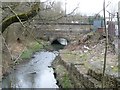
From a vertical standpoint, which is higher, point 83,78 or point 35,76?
point 83,78

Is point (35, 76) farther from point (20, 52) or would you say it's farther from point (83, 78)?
point (20, 52)

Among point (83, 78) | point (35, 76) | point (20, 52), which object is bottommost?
point (35, 76)

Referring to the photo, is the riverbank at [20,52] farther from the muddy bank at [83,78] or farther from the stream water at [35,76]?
the muddy bank at [83,78]

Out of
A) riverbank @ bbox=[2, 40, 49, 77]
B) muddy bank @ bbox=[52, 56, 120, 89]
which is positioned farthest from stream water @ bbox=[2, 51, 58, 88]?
muddy bank @ bbox=[52, 56, 120, 89]

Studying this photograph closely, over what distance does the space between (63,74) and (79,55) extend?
3.16m

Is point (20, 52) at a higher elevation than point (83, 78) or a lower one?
higher

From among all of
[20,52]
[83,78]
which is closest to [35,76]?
[83,78]

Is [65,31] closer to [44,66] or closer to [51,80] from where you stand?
[44,66]

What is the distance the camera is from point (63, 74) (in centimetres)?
1933

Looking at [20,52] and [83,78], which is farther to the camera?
[83,78]

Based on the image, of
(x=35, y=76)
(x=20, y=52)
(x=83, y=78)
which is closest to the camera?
(x=20, y=52)

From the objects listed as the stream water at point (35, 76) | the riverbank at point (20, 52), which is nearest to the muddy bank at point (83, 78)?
the stream water at point (35, 76)

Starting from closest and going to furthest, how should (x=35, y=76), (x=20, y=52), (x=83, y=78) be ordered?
(x=20, y=52) < (x=83, y=78) < (x=35, y=76)

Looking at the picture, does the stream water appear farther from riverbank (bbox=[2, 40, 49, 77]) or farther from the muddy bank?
the muddy bank
